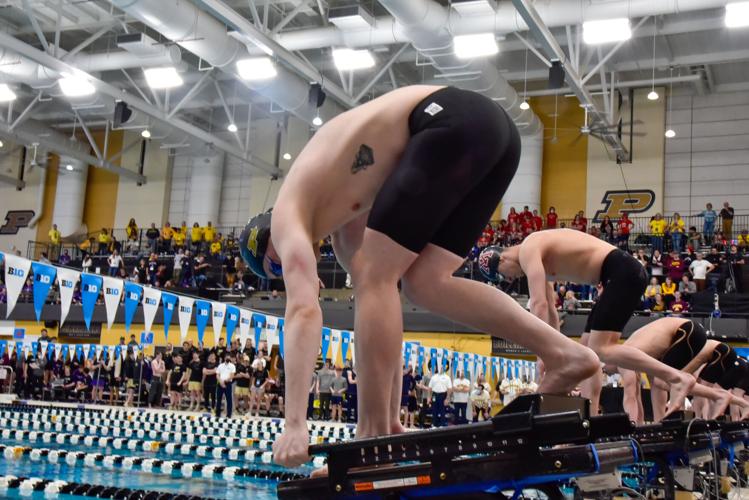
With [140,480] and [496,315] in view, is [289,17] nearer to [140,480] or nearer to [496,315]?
[140,480]

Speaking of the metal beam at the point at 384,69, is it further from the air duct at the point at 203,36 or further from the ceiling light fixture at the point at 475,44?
the ceiling light fixture at the point at 475,44

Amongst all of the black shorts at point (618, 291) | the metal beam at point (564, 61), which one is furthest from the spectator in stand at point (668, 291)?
the black shorts at point (618, 291)

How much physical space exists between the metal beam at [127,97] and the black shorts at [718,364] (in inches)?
650

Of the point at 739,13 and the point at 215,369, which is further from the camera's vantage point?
the point at 215,369

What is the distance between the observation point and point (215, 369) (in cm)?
1889

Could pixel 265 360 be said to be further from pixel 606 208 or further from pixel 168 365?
pixel 606 208

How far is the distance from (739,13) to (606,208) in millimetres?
12092

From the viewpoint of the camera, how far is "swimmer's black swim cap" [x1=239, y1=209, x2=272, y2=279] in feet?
10.5

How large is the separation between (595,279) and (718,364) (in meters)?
2.53

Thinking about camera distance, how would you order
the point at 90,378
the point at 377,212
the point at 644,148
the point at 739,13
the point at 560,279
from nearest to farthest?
the point at 377,212
the point at 560,279
the point at 739,13
the point at 90,378
the point at 644,148

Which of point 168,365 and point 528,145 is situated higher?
point 528,145

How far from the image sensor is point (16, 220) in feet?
114

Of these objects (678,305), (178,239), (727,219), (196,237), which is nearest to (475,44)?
(678,305)

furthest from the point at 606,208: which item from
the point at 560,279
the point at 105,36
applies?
the point at 560,279
